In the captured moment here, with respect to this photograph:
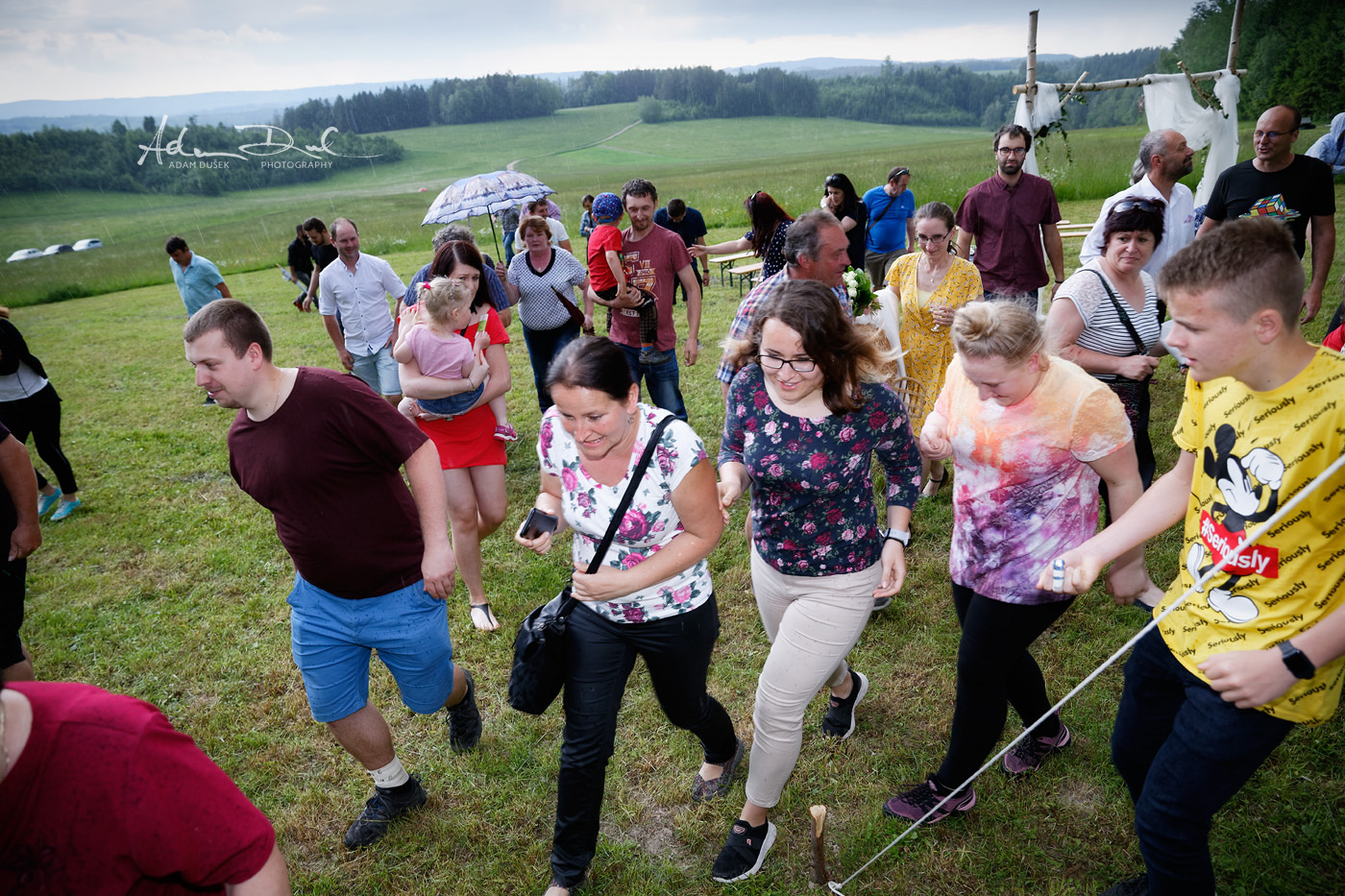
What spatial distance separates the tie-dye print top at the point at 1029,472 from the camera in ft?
7.84

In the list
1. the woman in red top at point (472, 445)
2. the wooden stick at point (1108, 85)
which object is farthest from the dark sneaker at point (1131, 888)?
the wooden stick at point (1108, 85)

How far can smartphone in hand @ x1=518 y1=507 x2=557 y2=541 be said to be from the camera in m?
2.58

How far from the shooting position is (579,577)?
2.49 m

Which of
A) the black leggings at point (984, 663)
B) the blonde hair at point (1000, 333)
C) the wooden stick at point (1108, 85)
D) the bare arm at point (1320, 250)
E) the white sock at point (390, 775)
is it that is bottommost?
the white sock at point (390, 775)

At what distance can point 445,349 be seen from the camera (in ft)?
13.3

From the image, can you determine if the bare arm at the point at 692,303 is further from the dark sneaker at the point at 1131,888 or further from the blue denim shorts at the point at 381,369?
the dark sneaker at the point at 1131,888

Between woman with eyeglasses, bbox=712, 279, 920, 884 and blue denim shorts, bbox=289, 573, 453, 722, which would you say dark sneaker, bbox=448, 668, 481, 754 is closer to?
blue denim shorts, bbox=289, 573, 453, 722

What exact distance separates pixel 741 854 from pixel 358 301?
5.69 meters

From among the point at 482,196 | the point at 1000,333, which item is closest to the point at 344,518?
the point at 1000,333

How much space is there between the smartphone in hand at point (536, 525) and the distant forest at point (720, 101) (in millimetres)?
10427

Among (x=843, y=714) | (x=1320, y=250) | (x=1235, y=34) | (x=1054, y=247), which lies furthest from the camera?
(x=1235, y=34)

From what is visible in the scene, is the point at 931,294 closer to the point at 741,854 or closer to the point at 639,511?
the point at 639,511

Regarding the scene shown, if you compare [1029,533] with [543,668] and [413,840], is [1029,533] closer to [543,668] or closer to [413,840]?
[543,668]

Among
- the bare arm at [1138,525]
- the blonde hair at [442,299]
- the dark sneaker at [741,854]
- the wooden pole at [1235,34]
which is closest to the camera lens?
the bare arm at [1138,525]
